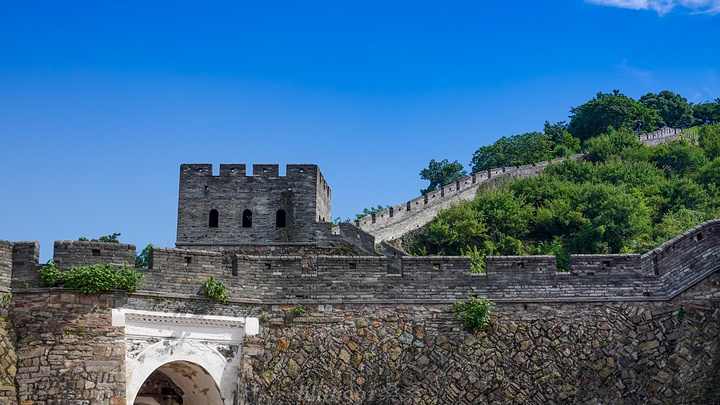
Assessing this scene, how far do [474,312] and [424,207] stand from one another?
2032cm

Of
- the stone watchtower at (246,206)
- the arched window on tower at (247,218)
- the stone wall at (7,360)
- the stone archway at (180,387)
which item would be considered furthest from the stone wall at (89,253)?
the arched window on tower at (247,218)

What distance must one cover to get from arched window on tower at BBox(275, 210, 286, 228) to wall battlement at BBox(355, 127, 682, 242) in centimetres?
405

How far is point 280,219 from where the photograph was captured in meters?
28.3

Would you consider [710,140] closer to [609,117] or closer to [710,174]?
[710,174]

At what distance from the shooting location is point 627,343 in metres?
15.2

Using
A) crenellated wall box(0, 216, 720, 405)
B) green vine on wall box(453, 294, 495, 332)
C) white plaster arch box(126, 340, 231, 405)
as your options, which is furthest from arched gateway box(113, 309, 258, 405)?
green vine on wall box(453, 294, 495, 332)

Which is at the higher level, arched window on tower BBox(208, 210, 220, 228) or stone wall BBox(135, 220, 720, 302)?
arched window on tower BBox(208, 210, 220, 228)

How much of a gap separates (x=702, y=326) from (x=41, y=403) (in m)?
10.9

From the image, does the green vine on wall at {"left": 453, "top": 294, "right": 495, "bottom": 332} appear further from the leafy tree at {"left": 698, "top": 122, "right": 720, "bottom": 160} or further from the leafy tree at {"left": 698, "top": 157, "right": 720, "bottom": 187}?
the leafy tree at {"left": 698, "top": 122, "right": 720, "bottom": 160}

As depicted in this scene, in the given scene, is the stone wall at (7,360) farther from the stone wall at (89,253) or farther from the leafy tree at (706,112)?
the leafy tree at (706,112)

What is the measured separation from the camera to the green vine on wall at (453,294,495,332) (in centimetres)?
1529

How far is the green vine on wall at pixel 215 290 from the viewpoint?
14992 millimetres

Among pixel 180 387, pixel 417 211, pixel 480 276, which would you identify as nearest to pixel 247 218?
pixel 417 211

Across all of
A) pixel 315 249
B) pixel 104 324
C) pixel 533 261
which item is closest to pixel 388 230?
pixel 315 249
